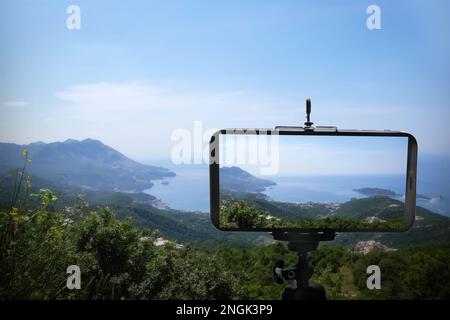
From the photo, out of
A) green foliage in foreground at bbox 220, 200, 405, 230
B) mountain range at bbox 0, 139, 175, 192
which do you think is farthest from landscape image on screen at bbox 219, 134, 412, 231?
mountain range at bbox 0, 139, 175, 192

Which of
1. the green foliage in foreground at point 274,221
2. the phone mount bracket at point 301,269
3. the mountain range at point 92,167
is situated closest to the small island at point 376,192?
the green foliage in foreground at point 274,221

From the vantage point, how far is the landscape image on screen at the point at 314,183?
1.54 metres

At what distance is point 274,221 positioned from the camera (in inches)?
63.0

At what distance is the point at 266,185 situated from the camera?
1.77 m

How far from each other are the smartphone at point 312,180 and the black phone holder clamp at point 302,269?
0.09ft

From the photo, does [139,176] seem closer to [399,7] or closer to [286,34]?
[286,34]

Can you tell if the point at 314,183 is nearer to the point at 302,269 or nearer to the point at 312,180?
the point at 312,180

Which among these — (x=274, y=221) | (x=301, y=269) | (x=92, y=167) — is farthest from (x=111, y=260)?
(x=92, y=167)

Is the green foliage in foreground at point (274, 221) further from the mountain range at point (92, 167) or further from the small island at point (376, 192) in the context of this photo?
the mountain range at point (92, 167)

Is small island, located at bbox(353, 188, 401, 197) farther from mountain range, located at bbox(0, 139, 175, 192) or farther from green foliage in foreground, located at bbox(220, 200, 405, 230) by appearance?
mountain range, located at bbox(0, 139, 175, 192)

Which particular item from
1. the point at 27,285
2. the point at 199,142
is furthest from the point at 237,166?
the point at 27,285

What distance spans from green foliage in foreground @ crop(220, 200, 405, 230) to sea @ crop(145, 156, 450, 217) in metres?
0.14

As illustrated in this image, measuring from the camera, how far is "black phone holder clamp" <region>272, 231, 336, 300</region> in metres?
1.43

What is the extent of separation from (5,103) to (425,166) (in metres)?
2.48
